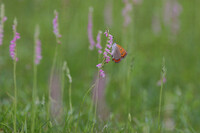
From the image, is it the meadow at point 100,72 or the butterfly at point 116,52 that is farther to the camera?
the meadow at point 100,72

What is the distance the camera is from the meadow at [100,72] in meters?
2.90

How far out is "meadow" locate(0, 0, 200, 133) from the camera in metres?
2.90

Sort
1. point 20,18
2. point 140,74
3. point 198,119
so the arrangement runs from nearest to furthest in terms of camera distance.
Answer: point 198,119 < point 140,74 < point 20,18

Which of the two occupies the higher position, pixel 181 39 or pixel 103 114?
pixel 181 39

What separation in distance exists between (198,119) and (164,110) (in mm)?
419

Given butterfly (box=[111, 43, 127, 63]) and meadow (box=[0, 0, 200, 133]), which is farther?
meadow (box=[0, 0, 200, 133])

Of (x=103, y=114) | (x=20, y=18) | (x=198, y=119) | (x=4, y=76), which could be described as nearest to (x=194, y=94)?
(x=198, y=119)

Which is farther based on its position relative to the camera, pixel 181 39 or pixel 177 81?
pixel 181 39

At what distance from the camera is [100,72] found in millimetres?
2049

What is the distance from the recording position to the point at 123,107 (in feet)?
12.4

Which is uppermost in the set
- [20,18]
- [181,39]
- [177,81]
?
[20,18]

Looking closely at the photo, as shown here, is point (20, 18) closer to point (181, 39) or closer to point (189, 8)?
point (181, 39)

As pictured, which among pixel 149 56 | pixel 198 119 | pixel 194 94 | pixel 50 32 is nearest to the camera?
pixel 198 119

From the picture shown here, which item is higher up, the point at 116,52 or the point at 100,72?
the point at 116,52
